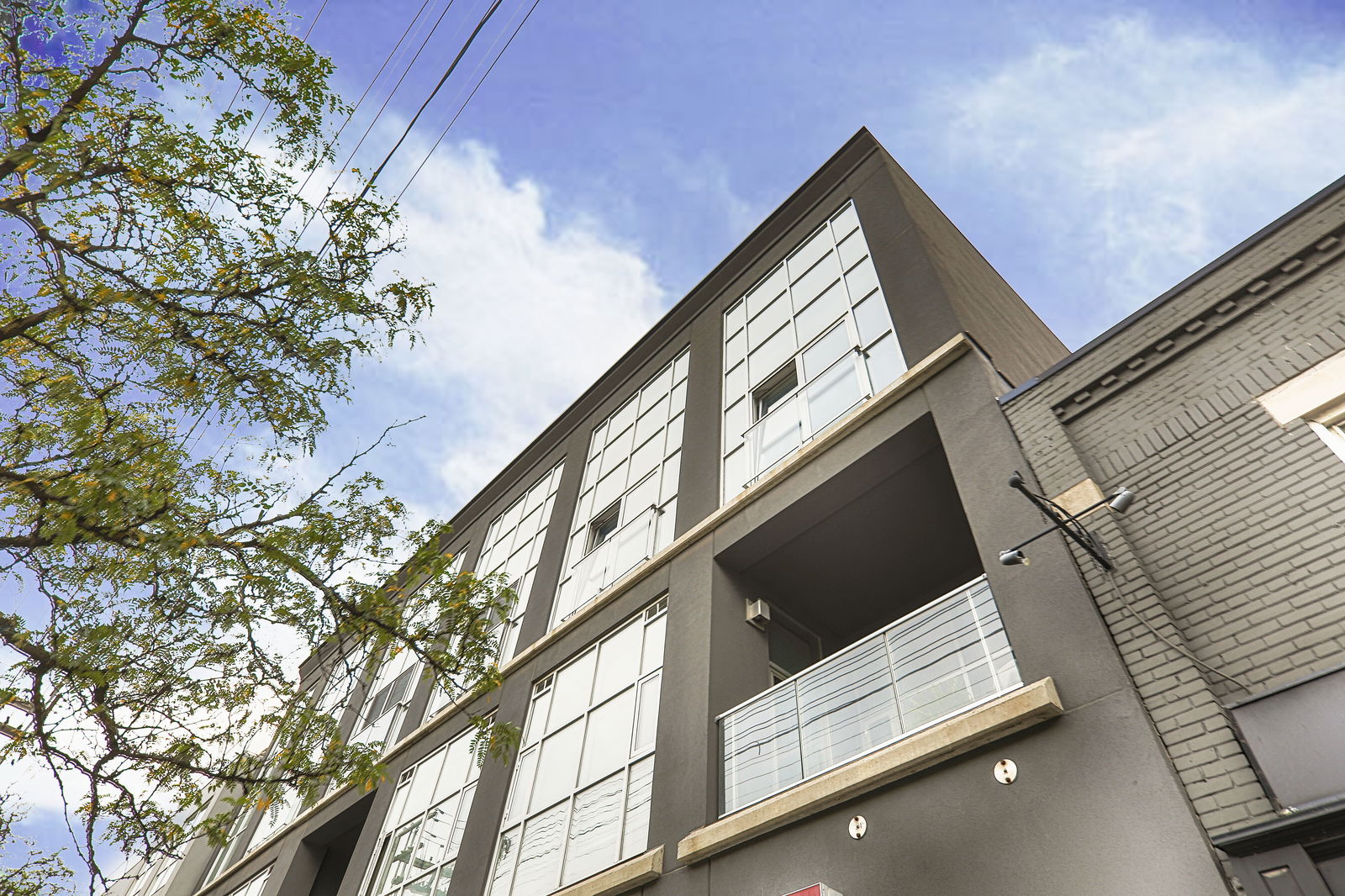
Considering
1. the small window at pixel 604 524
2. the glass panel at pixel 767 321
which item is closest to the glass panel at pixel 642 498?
the small window at pixel 604 524

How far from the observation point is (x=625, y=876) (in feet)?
26.0

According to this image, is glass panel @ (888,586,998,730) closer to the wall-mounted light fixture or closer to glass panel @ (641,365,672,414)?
the wall-mounted light fixture

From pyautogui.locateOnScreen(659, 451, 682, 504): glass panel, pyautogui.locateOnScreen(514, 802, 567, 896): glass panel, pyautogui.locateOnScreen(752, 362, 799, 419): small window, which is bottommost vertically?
pyautogui.locateOnScreen(514, 802, 567, 896): glass panel

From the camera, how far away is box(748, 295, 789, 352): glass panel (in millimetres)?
13609

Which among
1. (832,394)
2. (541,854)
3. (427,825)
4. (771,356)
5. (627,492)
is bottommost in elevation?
(541,854)

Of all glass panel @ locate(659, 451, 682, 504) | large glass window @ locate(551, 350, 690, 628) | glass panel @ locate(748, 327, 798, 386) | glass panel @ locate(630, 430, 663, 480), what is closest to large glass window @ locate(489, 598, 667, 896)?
large glass window @ locate(551, 350, 690, 628)

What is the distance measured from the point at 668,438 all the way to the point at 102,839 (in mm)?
9736

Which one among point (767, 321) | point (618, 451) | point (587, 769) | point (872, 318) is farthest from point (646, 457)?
point (587, 769)

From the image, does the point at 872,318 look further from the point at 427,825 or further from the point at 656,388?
the point at 427,825

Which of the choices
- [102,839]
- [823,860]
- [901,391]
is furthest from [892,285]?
[102,839]

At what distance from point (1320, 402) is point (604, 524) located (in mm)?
11361

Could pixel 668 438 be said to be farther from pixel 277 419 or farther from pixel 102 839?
pixel 102 839

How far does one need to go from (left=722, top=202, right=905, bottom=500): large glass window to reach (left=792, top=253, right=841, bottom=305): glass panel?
0.02 meters

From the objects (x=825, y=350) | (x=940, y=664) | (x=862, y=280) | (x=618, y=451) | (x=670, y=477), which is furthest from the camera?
(x=618, y=451)
